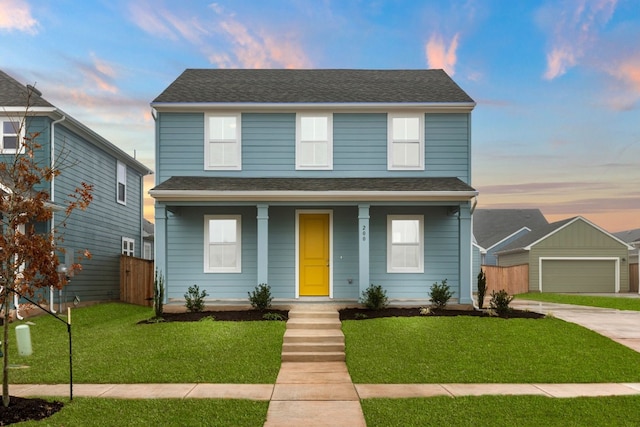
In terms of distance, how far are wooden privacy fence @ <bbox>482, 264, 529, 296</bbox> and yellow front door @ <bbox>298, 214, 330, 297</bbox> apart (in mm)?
14148

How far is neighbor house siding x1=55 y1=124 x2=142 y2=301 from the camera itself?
1738 cm

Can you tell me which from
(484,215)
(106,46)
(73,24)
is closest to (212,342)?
(106,46)

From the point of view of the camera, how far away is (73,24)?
15734 mm

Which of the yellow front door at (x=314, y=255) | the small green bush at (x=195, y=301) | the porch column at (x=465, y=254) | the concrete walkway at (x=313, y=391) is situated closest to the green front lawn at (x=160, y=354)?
the concrete walkway at (x=313, y=391)

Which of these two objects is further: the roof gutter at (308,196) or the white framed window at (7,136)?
the white framed window at (7,136)

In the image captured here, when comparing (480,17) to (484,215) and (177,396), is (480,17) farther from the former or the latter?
(484,215)

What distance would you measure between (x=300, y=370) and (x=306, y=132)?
7.86 m

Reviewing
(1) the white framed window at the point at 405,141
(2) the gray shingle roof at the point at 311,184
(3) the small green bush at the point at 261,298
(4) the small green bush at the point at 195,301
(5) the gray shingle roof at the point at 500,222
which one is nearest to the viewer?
(3) the small green bush at the point at 261,298

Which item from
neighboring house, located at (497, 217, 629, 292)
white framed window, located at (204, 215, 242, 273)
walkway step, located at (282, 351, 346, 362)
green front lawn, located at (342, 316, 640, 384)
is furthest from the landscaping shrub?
neighboring house, located at (497, 217, 629, 292)

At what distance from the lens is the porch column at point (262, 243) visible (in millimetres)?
13906

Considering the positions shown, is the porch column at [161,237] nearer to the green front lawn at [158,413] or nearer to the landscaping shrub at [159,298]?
the landscaping shrub at [159,298]

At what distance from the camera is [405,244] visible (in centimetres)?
1514

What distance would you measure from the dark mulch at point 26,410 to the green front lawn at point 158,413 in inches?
5.3

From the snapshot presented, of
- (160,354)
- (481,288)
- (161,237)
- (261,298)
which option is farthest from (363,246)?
(160,354)
